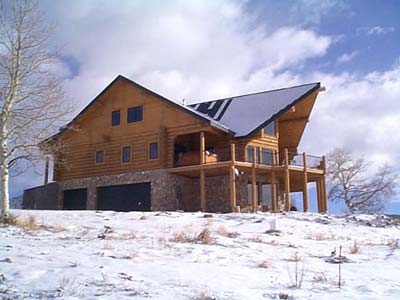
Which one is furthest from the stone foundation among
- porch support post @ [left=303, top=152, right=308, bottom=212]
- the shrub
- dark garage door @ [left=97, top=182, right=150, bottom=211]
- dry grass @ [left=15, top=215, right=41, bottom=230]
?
the shrub

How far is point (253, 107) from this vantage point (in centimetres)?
2953

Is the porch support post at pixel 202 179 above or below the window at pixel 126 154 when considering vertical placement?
below

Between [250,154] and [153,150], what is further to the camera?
[153,150]

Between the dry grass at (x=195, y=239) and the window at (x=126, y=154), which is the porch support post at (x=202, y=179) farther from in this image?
the dry grass at (x=195, y=239)

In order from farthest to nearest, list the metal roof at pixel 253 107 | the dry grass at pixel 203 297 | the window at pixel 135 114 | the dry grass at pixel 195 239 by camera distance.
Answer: the window at pixel 135 114 → the metal roof at pixel 253 107 → the dry grass at pixel 195 239 → the dry grass at pixel 203 297

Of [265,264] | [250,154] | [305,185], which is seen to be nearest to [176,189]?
[250,154]

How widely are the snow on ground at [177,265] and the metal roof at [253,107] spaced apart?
15.1 m

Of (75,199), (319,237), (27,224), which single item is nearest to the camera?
(27,224)

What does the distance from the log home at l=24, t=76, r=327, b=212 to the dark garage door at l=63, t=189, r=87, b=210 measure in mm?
64

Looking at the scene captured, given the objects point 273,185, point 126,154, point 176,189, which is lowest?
point 176,189

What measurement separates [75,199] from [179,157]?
7.92m

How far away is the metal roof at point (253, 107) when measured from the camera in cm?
2731

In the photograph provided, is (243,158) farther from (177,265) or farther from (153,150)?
(177,265)

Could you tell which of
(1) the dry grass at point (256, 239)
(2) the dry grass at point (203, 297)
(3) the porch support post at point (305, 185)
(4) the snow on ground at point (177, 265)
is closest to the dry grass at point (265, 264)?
(4) the snow on ground at point (177, 265)
